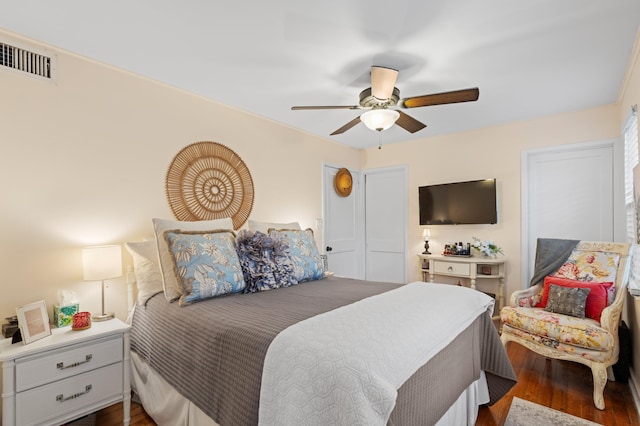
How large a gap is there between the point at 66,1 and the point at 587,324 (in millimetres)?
3977

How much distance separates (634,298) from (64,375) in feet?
12.6

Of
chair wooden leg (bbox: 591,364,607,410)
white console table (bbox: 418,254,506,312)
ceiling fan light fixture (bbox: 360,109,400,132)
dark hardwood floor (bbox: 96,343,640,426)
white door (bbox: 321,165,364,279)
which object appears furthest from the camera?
white door (bbox: 321,165,364,279)

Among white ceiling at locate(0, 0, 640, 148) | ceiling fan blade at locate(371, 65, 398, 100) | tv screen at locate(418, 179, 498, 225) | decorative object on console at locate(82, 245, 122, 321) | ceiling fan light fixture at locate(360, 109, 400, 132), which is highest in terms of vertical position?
white ceiling at locate(0, 0, 640, 148)

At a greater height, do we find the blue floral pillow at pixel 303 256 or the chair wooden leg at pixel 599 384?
the blue floral pillow at pixel 303 256

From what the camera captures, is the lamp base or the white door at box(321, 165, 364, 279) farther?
the white door at box(321, 165, 364, 279)

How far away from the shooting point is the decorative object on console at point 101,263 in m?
2.05

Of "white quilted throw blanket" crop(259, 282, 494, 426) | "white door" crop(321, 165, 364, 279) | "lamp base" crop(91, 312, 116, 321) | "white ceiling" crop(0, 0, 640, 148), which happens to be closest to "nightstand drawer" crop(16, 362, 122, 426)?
"lamp base" crop(91, 312, 116, 321)

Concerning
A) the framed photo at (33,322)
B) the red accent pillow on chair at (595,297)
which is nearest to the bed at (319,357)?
the framed photo at (33,322)

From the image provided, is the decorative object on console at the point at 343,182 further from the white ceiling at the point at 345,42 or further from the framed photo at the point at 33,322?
the framed photo at the point at 33,322

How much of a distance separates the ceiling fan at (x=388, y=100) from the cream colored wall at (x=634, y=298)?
1.21 m

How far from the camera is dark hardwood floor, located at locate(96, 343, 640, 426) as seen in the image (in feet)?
6.65

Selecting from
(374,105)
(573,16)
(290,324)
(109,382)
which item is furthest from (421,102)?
(109,382)

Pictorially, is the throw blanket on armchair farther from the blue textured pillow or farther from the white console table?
the blue textured pillow

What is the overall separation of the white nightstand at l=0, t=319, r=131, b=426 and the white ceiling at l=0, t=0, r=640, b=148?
1867mm
